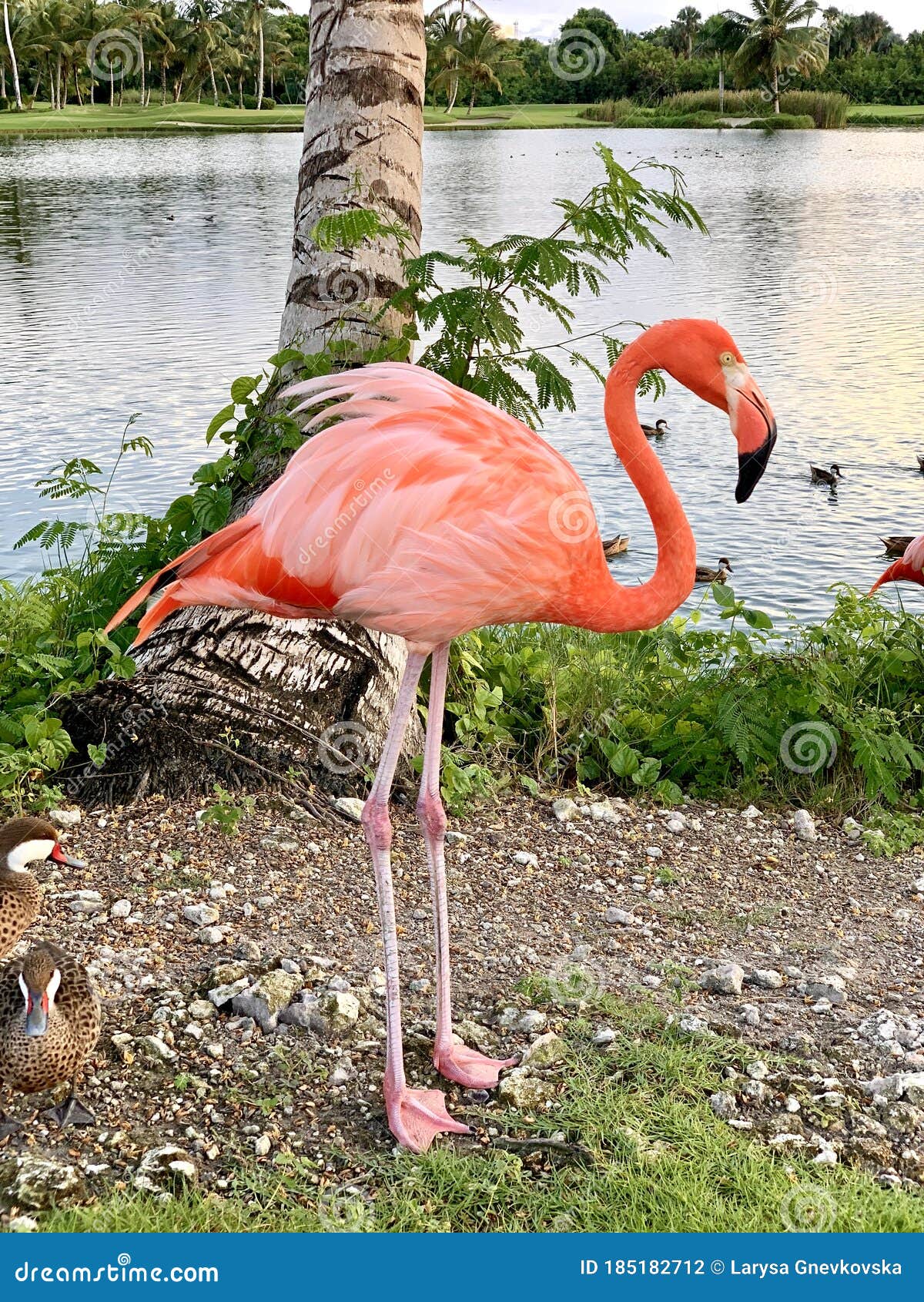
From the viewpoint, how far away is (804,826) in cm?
561

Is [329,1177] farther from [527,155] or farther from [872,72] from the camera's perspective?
[872,72]

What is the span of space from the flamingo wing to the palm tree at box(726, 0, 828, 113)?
61.0m

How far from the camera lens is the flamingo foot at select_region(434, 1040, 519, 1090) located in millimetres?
3756

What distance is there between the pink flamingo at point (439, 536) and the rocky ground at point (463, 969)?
343 mm

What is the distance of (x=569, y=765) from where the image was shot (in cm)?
595

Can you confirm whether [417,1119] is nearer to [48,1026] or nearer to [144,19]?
[48,1026]

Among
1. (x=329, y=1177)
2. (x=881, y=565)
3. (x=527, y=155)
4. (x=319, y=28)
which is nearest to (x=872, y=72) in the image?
(x=527, y=155)

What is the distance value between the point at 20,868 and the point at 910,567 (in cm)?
507

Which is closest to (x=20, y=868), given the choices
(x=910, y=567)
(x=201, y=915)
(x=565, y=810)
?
(x=201, y=915)

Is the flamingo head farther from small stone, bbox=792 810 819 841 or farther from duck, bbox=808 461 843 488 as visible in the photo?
duck, bbox=808 461 843 488

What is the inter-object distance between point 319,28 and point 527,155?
50.3 metres

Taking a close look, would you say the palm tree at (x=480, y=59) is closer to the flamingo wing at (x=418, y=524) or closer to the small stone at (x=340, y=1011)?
the flamingo wing at (x=418, y=524)

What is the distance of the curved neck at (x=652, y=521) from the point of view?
3.76 metres

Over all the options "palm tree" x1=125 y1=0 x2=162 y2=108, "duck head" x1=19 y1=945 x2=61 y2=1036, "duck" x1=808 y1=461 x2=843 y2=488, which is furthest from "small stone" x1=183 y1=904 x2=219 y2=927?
"palm tree" x1=125 y1=0 x2=162 y2=108
